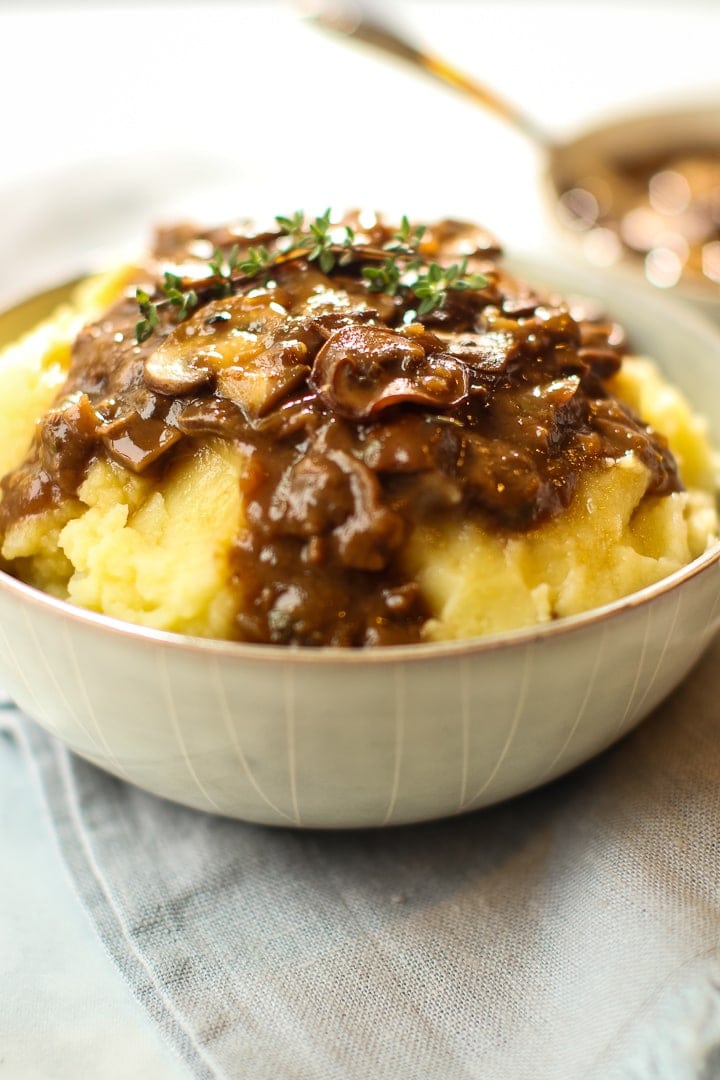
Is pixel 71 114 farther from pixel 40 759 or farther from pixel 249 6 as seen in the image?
pixel 40 759

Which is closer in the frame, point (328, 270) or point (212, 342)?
point (212, 342)

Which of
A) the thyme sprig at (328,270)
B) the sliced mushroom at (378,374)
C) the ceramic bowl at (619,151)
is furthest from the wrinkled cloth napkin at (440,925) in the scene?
the ceramic bowl at (619,151)

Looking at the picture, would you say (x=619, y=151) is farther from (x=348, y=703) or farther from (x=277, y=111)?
(x=348, y=703)

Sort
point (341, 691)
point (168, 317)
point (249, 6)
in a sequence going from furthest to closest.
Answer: point (249, 6) < point (168, 317) < point (341, 691)

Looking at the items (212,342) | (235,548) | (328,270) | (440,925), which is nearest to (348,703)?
(235,548)

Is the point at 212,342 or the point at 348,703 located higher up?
the point at 212,342

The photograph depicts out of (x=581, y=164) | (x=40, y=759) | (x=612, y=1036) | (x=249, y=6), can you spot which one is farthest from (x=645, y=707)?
(x=249, y=6)

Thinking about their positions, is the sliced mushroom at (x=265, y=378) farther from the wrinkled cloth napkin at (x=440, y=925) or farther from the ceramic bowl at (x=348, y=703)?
the wrinkled cloth napkin at (x=440, y=925)
